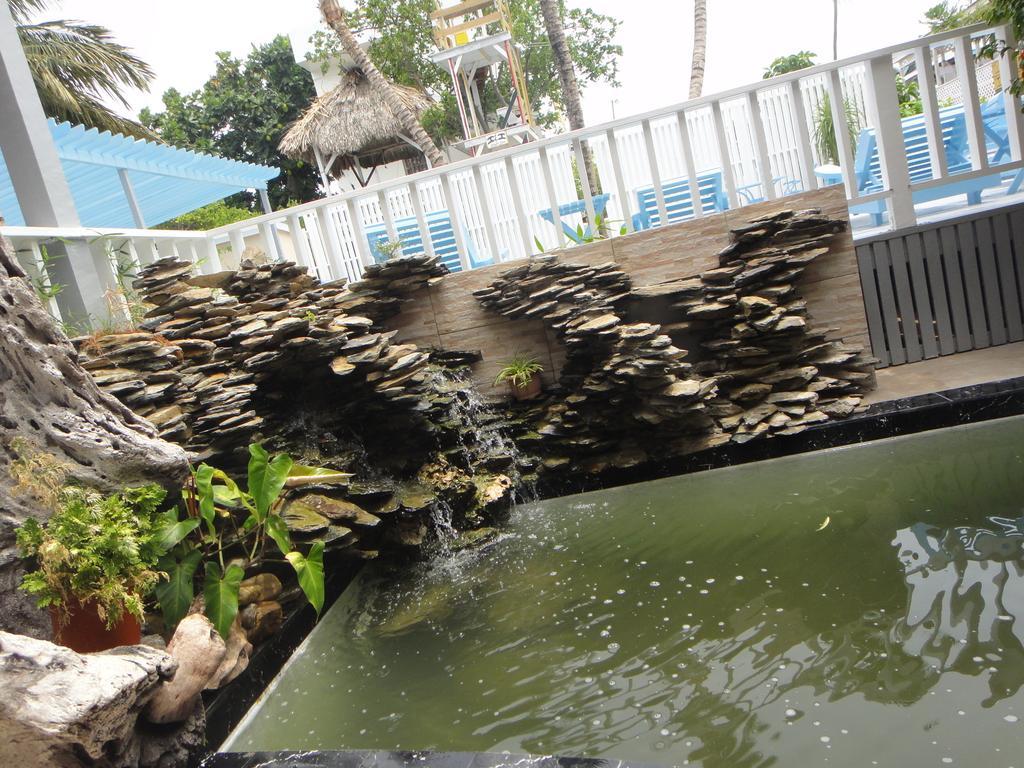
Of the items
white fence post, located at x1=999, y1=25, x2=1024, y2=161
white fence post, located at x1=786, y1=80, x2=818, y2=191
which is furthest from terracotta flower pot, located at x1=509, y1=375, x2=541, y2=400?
white fence post, located at x1=999, y1=25, x2=1024, y2=161

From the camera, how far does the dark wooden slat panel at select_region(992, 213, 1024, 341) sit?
18.6ft

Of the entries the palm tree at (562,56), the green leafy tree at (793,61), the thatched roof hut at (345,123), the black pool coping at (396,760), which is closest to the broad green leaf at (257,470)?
the black pool coping at (396,760)

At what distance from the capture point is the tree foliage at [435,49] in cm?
2023

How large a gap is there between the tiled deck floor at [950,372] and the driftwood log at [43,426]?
4531 millimetres

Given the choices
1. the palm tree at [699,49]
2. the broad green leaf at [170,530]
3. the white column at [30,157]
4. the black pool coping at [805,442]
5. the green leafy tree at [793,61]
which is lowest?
the black pool coping at [805,442]

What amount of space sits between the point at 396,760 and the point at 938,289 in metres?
5.53

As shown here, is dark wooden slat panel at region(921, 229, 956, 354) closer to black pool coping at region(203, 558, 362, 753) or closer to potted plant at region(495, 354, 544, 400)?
potted plant at region(495, 354, 544, 400)

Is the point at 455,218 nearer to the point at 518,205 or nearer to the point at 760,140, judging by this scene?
the point at 518,205

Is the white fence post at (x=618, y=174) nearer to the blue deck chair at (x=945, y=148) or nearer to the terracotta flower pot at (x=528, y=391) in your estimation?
the terracotta flower pot at (x=528, y=391)

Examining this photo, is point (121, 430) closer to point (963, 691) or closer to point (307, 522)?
point (307, 522)

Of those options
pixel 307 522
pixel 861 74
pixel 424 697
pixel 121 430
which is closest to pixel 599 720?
pixel 424 697

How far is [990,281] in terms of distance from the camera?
18.9 ft

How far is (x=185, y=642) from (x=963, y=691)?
266cm

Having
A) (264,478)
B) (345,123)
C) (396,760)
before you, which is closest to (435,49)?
(345,123)
